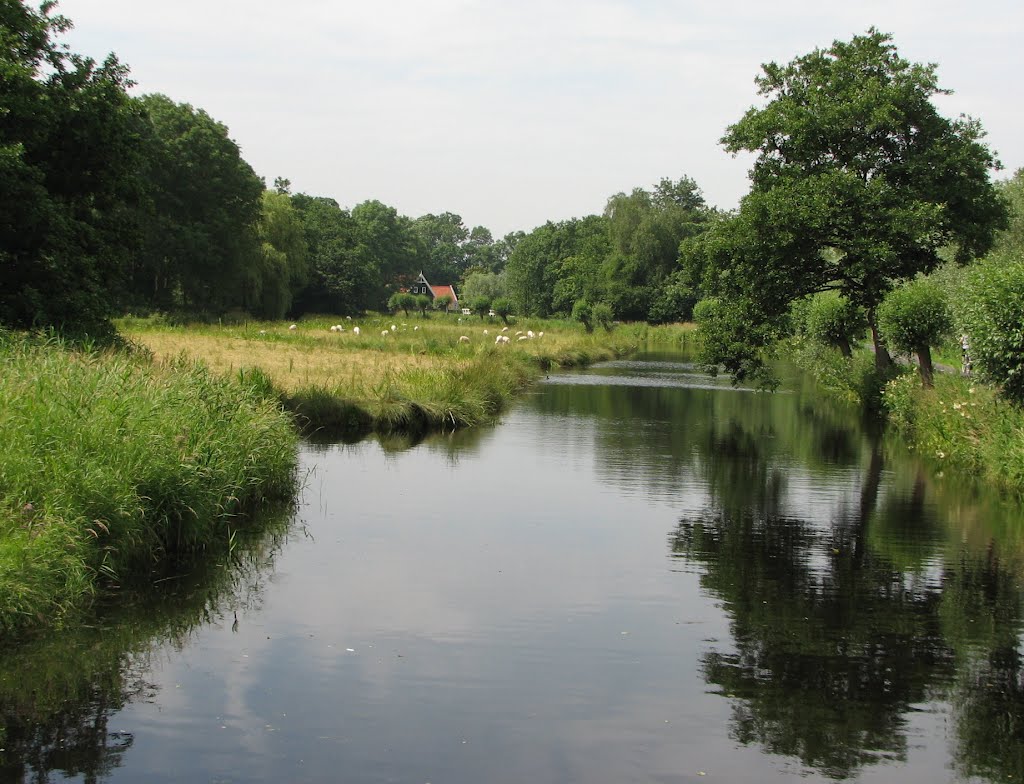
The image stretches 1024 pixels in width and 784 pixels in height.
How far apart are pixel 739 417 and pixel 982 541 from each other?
1601cm

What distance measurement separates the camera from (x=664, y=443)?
933 inches

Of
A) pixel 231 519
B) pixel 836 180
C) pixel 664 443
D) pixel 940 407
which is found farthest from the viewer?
pixel 836 180

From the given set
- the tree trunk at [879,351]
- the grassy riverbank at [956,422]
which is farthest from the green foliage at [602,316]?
the tree trunk at [879,351]

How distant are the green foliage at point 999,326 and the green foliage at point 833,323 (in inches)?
667

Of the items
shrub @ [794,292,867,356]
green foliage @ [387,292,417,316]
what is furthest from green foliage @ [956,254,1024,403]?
green foliage @ [387,292,417,316]

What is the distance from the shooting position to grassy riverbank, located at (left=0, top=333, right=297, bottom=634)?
29.4 feet

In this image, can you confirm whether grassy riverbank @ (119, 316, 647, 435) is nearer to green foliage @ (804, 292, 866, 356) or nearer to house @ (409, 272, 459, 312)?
green foliage @ (804, 292, 866, 356)

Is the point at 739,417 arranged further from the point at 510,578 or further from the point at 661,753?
the point at 661,753

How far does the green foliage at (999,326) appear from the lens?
55.9ft

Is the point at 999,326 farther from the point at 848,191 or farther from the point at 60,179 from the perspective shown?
the point at 60,179

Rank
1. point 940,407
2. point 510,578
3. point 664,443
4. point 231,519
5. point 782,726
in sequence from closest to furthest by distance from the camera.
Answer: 1. point 782,726
2. point 510,578
3. point 231,519
4. point 940,407
5. point 664,443

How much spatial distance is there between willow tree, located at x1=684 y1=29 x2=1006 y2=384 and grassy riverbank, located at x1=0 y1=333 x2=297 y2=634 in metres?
18.2

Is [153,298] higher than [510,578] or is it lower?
higher

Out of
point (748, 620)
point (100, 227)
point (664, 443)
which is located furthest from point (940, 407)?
point (100, 227)
